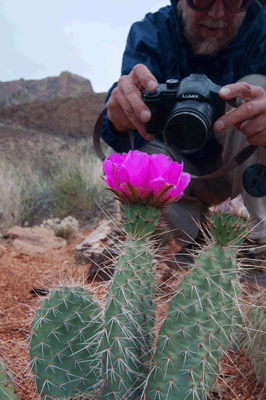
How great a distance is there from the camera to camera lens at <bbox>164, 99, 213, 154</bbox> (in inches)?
34.9

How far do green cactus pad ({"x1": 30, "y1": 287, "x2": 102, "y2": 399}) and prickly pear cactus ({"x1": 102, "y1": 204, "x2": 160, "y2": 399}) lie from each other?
2.8 inches

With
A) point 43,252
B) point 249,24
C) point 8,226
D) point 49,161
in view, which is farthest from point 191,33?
point 49,161

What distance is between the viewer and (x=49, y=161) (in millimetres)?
5488

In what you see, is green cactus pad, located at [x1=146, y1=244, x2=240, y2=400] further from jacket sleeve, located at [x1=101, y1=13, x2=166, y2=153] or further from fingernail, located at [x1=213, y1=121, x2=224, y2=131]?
jacket sleeve, located at [x1=101, y1=13, x2=166, y2=153]

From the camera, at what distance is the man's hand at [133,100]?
1.07 meters

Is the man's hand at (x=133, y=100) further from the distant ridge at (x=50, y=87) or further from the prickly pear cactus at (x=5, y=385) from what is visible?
the distant ridge at (x=50, y=87)

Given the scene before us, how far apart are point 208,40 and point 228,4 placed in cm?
18

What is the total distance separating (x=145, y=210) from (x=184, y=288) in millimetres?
170

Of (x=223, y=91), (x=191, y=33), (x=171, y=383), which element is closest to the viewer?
(x=171, y=383)

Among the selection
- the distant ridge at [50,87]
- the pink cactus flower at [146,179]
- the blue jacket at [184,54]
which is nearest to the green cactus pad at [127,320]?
the pink cactus flower at [146,179]

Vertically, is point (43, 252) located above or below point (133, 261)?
below

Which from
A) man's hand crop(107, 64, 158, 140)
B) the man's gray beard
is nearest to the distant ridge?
the man's gray beard

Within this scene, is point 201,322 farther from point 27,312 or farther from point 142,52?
point 142,52

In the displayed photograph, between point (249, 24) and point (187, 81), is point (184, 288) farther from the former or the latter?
point (249, 24)
